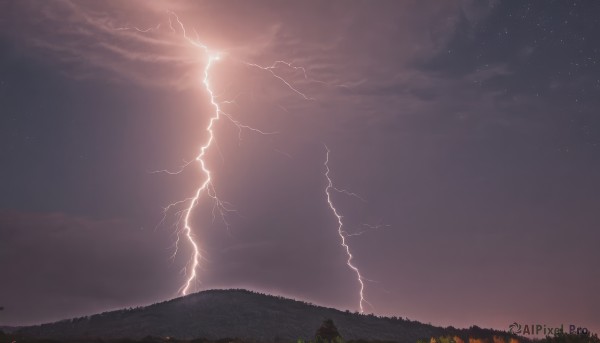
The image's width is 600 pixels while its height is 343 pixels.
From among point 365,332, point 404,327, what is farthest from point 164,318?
point 404,327

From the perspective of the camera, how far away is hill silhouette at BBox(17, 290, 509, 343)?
36.6 meters

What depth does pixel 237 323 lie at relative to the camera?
38844 mm

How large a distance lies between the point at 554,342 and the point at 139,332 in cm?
2737

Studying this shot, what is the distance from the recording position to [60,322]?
1617 inches

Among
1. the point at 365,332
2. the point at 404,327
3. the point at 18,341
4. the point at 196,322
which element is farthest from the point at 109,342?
the point at 404,327

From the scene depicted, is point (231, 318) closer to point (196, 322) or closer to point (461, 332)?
point (196, 322)

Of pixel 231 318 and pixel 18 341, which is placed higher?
pixel 231 318

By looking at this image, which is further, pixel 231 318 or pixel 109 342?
pixel 231 318

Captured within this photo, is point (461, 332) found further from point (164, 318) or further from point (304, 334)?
point (164, 318)

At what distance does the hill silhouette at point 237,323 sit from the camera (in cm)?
3659

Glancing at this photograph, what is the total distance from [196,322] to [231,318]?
101 inches

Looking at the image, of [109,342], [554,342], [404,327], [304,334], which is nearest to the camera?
[554,342]

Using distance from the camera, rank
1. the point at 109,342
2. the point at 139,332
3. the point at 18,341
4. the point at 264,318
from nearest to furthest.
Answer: the point at 18,341 → the point at 109,342 → the point at 139,332 → the point at 264,318

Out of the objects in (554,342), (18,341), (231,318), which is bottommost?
(18,341)
